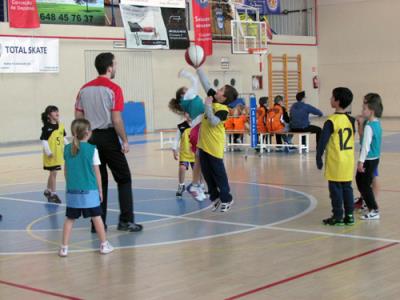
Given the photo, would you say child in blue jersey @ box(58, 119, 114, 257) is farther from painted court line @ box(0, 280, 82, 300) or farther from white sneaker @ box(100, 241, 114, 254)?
painted court line @ box(0, 280, 82, 300)

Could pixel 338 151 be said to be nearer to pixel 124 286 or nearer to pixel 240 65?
pixel 124 286

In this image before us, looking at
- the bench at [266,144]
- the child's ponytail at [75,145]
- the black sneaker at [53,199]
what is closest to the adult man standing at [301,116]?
the bench at [266,144]

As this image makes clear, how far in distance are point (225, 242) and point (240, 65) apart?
2399cm

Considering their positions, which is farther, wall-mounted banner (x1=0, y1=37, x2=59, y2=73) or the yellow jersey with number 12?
wall-mounted banner (x1=0, y1=37, x2=59, y2=73)

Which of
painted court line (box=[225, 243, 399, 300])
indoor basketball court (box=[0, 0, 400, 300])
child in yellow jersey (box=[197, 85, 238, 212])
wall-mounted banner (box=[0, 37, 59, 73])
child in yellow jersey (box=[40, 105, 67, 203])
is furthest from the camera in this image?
wall-mounted banner (box=[0, 37, 59, 73])

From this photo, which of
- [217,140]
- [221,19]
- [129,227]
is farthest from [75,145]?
[221,19]

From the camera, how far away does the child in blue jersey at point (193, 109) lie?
924 centimetres

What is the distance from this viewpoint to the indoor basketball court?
560 cm

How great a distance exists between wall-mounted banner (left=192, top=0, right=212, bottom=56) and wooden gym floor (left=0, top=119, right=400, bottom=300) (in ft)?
55.7

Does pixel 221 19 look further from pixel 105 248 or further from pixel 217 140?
pixel 105 248

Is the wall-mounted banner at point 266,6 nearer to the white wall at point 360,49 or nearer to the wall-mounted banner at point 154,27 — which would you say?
the white wall at point 360,49

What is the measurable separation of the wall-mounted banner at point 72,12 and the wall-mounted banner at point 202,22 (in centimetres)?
394

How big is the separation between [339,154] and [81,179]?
290 centimetres

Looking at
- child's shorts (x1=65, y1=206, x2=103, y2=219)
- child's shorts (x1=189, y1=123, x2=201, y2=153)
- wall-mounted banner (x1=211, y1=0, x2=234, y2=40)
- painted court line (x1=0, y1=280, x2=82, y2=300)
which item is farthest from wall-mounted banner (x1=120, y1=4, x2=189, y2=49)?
painted court line (x1=0, y1=280, x2=82, y2=300)
